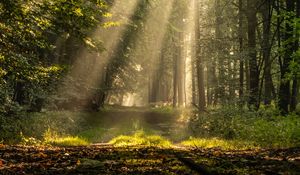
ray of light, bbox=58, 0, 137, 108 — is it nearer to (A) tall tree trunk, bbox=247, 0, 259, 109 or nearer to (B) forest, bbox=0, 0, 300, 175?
(B) forest, bbox=0, 0, 300, 175

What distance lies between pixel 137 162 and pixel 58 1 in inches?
180

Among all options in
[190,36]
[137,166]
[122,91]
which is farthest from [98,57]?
[137,166]

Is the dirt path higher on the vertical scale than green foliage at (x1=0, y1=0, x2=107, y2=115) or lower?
lower

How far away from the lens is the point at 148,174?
527 centimetres

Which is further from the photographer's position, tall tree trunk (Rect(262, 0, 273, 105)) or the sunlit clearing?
the sunlit clearing

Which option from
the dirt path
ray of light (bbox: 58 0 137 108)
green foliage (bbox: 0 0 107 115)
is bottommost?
the dirt path

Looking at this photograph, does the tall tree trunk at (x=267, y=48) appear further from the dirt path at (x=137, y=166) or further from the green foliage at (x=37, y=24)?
the dirt path at (x=137, y=166)

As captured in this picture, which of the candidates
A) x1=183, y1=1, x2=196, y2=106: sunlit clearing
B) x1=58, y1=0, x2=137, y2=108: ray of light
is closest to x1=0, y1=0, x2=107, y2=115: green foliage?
x1=58, y1=0, x2=137, y2=108: ray of light

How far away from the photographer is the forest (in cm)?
674

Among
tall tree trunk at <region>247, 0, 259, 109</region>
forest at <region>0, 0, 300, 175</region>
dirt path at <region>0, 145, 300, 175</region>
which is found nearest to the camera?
dirt path at <region>0, 145, 300, 175</region>

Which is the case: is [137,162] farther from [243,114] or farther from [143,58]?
[143,58]

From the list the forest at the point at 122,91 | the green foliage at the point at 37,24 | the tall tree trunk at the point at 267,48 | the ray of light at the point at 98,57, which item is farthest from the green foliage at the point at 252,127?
the ray of light at the point at 98,57

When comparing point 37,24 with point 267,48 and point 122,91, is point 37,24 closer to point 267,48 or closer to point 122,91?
point 267,48

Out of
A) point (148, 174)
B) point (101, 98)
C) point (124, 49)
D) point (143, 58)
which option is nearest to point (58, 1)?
point (148, 174)
